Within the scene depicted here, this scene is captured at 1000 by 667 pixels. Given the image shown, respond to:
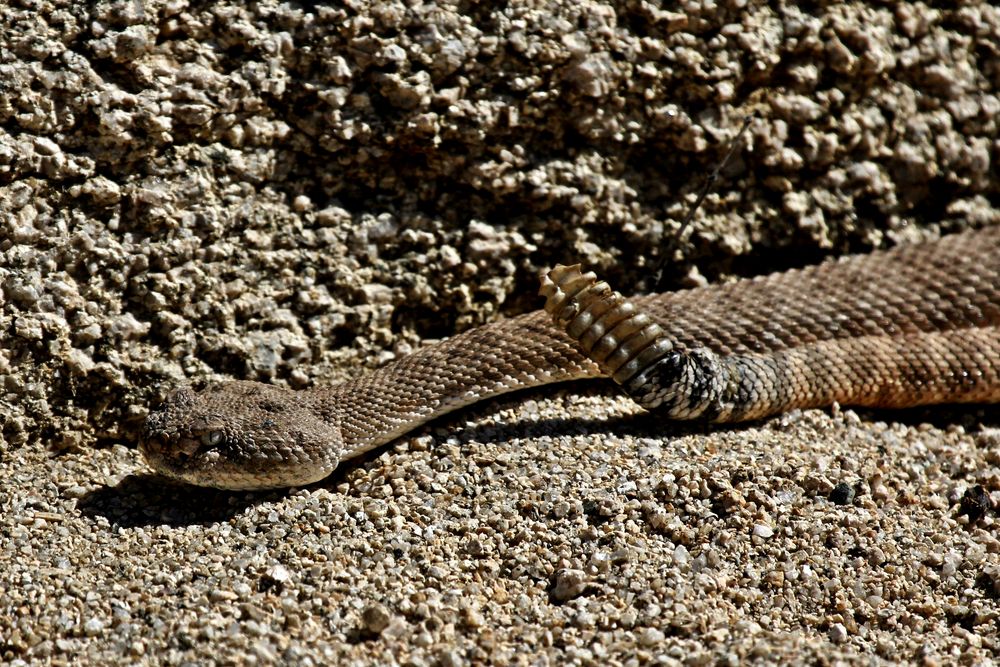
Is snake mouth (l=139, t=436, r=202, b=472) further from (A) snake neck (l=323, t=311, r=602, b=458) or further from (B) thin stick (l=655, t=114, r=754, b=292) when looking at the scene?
(B) thin stick (l=655, t=114, r=754, b=292)

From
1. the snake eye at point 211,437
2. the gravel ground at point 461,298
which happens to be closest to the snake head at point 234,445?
the snake eye at point 211,437

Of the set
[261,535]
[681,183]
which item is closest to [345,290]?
[261,535]

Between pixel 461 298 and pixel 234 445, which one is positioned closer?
pixel 234 445

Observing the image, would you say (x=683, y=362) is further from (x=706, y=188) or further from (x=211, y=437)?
(x=211, y=437)

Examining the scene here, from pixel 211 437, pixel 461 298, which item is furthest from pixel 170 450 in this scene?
pixel 461 298

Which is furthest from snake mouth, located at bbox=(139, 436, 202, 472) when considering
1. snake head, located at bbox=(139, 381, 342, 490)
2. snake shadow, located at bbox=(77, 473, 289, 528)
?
snake shadow, located at bbox=(77, 473, 289, 528)

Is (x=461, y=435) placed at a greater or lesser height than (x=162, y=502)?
greater

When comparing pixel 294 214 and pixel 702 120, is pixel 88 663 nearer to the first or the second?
pixel 294 214
